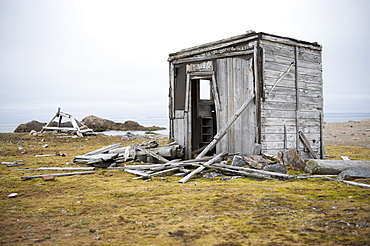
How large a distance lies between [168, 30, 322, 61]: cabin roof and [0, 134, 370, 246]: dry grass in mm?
5032

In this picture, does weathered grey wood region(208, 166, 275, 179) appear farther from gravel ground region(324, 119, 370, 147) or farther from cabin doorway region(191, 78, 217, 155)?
gravel ground region(324, 119, 370, 147)

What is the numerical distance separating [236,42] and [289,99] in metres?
2.75

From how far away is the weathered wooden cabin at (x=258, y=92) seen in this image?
1034cm

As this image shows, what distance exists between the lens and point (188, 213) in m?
5.09

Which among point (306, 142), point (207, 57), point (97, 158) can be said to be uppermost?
point (207, 57)

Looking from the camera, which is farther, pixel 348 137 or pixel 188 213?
pixel 348 137

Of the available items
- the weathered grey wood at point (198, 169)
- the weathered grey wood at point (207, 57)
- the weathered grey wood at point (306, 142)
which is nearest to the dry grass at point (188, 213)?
the weathered grey wood at point (198, 169)

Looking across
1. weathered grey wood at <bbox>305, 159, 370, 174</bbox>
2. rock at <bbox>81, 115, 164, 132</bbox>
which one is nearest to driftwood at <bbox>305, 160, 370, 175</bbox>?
weathered grey wood at <bbox>305, 159, 370, 174</bbox>

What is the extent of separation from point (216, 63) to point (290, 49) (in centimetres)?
267

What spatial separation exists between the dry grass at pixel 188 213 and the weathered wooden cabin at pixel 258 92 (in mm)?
2903

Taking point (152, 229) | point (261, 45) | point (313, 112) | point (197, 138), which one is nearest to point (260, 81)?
point (261, 45)

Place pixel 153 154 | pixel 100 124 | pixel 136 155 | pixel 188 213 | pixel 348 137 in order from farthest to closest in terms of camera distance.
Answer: pixel 100 124 < pixel 348 137 < pixel 136 155 < pixel 153 154 < pixel 188 213

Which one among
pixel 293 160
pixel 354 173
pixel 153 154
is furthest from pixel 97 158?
pixel 354 173

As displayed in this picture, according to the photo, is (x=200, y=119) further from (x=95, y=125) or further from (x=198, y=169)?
(x=95, y=125)
